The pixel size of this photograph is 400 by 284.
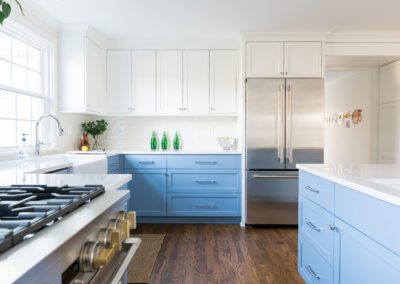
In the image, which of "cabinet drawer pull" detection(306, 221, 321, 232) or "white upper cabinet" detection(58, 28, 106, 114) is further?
"white upper cabinet" detection(58, 28, 106, 114)

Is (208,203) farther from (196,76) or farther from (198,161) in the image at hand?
(196,76)

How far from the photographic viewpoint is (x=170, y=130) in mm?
4246

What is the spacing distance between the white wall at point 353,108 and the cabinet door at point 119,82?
10.4 feet

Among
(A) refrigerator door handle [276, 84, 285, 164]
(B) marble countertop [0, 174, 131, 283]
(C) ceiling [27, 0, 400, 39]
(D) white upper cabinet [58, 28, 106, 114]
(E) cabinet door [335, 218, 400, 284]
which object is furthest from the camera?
(A) refrigerator door handle [276, 84, 285, 164]

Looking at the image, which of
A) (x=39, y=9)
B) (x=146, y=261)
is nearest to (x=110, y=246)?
(x=146, y=261)

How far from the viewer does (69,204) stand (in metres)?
0.83

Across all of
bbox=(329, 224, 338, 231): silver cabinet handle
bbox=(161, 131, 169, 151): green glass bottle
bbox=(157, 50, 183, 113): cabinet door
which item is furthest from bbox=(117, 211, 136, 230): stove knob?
bbox=(161, 131, 169, 151): green glass bottle

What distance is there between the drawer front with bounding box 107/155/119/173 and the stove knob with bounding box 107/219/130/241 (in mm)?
2373

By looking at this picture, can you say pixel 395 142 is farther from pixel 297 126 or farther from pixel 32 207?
pixel 32 207

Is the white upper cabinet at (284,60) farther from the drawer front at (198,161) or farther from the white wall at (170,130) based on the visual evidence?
the drawer front at (198,161)

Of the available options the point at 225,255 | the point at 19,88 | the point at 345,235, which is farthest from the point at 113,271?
the point at 19,88

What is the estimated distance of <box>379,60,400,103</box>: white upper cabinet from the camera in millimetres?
4043

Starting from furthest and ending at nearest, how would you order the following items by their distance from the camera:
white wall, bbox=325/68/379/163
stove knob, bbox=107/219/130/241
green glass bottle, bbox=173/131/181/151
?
white wall, bbox=325/68/379/163 → green glass bottle, bbox=173/131/181/151 → stove knob, bbox=107/219/130/241

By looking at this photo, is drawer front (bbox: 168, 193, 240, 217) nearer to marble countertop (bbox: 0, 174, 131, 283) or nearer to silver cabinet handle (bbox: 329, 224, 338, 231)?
silver cabinet handle (bbox: 329, 224, 338, 231)
